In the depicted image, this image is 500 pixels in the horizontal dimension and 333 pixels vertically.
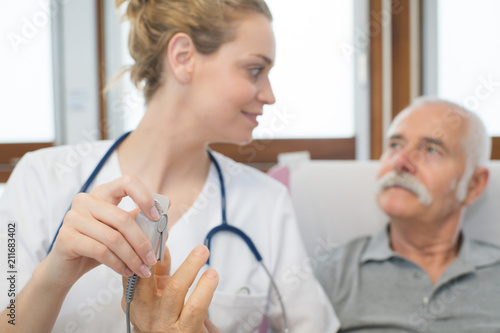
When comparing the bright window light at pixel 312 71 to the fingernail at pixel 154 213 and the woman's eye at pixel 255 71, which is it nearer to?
the woman's eye at pixel 255 71

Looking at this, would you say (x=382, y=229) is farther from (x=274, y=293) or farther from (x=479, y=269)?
(x=274, y=293)

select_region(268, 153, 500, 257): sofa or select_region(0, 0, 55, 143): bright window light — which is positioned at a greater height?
select_region(0, 0, 55, 143): bright window light

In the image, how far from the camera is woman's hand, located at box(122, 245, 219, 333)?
2.00 feet

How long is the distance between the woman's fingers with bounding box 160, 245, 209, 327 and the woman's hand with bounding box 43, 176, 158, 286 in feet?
0.14

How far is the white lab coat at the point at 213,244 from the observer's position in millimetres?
792

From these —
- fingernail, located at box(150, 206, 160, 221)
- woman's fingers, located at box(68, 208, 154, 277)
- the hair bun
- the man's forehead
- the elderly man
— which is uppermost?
the hair bun

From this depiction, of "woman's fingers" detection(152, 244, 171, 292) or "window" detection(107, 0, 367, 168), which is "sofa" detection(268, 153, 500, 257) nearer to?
"window" detection(107, 0, 367, 168)

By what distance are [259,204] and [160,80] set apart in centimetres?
36

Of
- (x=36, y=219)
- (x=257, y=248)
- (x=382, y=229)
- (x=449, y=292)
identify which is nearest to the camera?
(x=36, y=219)

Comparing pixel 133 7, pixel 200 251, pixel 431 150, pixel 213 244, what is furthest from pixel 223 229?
pixel 431 150

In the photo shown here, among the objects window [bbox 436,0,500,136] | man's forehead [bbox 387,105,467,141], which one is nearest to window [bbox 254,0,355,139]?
window [bbox 436,0,500,136]

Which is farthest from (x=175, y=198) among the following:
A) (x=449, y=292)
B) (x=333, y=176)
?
(x=449, y=292)

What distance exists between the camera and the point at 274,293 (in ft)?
3.11

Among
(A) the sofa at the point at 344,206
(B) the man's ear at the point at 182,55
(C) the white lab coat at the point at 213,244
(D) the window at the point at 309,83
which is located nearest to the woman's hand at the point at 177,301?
(C) the white lab coat at the point at 213,244
